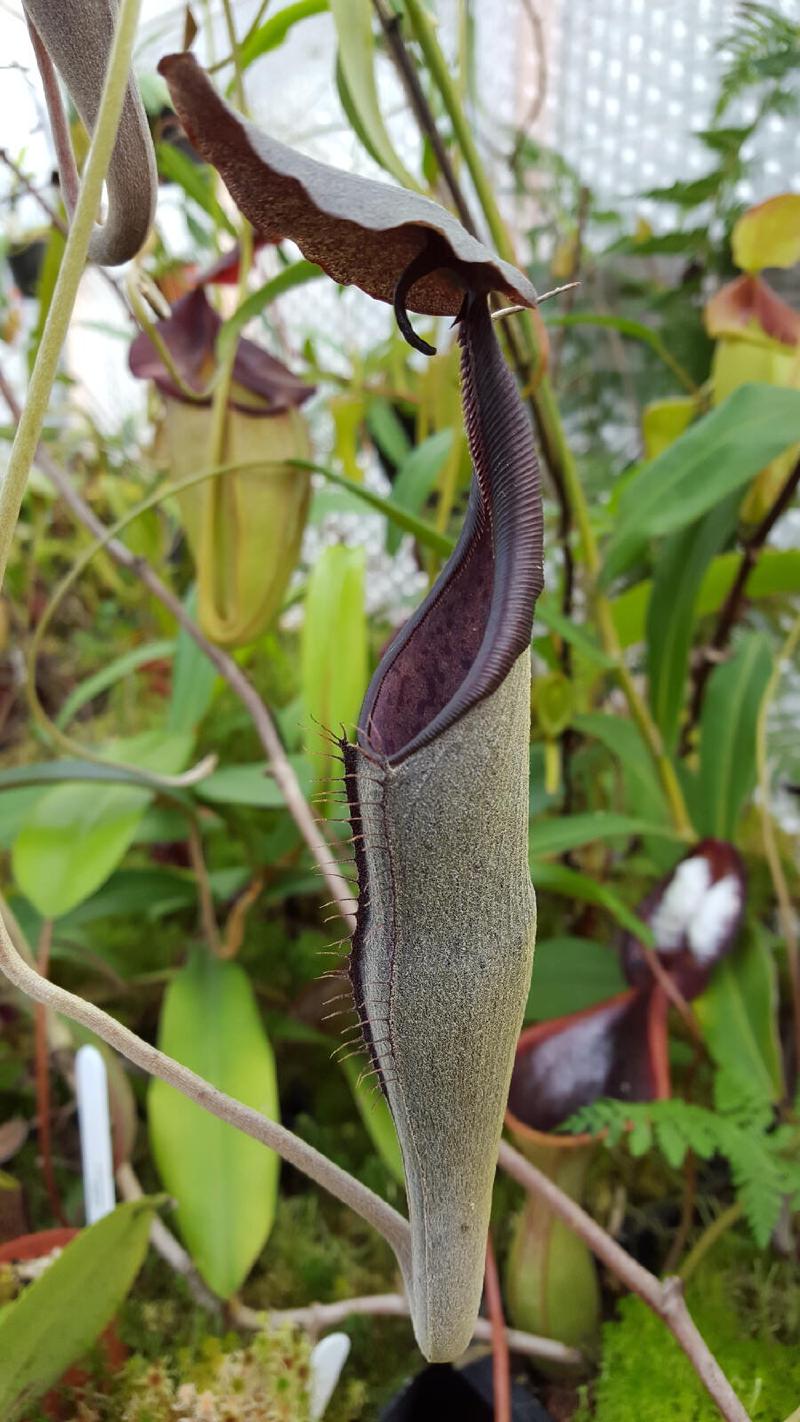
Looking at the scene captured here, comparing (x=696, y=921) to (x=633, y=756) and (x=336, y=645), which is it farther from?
(x=336, y=645)

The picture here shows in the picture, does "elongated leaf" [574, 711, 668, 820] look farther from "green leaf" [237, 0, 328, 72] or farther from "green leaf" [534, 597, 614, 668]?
"green leaf" [237, 0, 328, 72]

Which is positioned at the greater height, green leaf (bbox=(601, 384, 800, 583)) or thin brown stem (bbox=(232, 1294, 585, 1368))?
green leaf (bbox=(601, 384, 800, 583))

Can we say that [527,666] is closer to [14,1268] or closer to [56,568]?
[14,1268]

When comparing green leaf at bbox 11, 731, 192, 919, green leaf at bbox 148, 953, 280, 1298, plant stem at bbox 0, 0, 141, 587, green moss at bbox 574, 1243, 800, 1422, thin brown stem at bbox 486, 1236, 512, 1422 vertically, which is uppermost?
plant stem at bbox 0, 0, 141, 587

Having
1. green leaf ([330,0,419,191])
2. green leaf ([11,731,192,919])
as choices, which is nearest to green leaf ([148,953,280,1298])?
green leaf ([11,731,192,919])

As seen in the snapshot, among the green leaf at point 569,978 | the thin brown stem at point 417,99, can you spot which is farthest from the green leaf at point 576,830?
the thin brown stem at point 417,99
